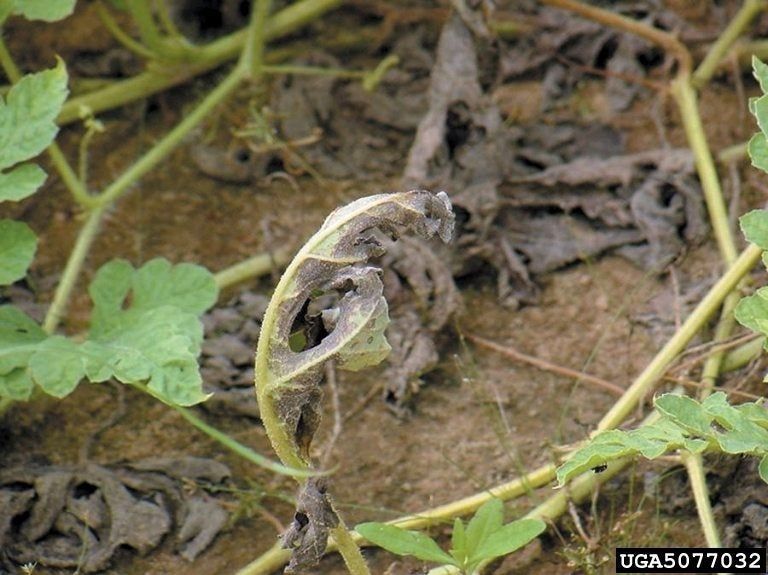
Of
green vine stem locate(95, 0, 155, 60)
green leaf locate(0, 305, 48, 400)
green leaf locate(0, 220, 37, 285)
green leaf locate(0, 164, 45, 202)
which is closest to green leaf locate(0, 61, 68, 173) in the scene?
green leaf locate(0, 164, 45, 202)

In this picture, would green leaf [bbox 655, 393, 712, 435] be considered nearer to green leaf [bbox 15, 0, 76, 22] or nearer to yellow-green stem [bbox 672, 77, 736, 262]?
yellow-green stem [bbox 672, 77, 736, 262]

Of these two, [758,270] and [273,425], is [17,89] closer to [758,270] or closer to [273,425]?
[273,425]

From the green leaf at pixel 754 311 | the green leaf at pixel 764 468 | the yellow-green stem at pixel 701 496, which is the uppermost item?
the green leaf at pixel 754 311

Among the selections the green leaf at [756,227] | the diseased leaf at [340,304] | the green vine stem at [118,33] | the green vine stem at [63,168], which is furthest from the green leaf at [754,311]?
the green vine stem at [118,33]

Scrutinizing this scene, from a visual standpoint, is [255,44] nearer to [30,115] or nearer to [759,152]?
[30,115]

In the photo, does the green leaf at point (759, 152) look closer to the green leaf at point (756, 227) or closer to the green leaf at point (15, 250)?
the green leaf at point (756, 227)

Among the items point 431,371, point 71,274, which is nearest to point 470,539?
point 431,371
